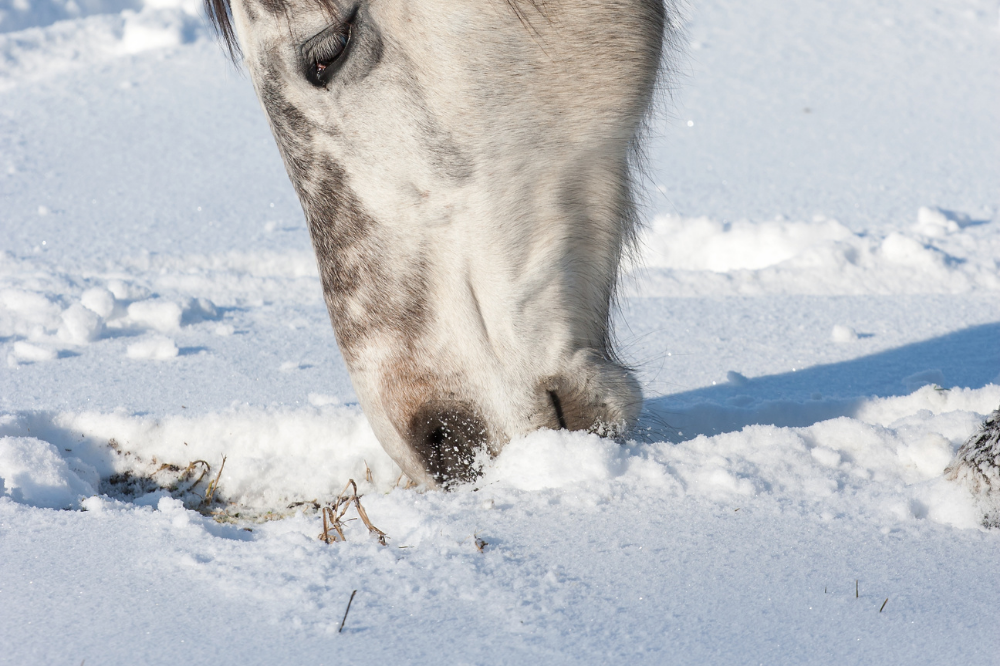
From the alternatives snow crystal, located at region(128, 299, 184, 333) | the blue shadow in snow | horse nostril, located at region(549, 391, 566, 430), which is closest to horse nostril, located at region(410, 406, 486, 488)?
horse nostril, located at region(549, 391, 566, 430)

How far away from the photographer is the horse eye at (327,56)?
1.38 metres

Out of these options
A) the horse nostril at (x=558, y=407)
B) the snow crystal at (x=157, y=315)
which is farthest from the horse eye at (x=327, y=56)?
the snow crystal at (x=157, y=315)

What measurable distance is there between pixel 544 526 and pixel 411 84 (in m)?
0.75

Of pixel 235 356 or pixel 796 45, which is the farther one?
pixel 796 45

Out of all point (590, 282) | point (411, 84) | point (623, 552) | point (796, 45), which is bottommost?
point (796, 45)

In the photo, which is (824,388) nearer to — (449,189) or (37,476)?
(449,189)

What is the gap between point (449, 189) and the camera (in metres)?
1.42

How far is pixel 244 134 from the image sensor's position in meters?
4.61

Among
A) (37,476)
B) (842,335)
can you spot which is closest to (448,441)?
(37,476)

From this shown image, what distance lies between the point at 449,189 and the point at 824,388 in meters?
1.24

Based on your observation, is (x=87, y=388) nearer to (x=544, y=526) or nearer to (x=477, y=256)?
(x=477, y=256)

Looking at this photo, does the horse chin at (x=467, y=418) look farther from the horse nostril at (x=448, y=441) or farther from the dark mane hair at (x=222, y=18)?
the dark mane hair at (x=222, y=18)

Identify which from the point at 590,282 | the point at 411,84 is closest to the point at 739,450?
the point at 590,282

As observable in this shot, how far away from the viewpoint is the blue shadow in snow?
1.93 meters
